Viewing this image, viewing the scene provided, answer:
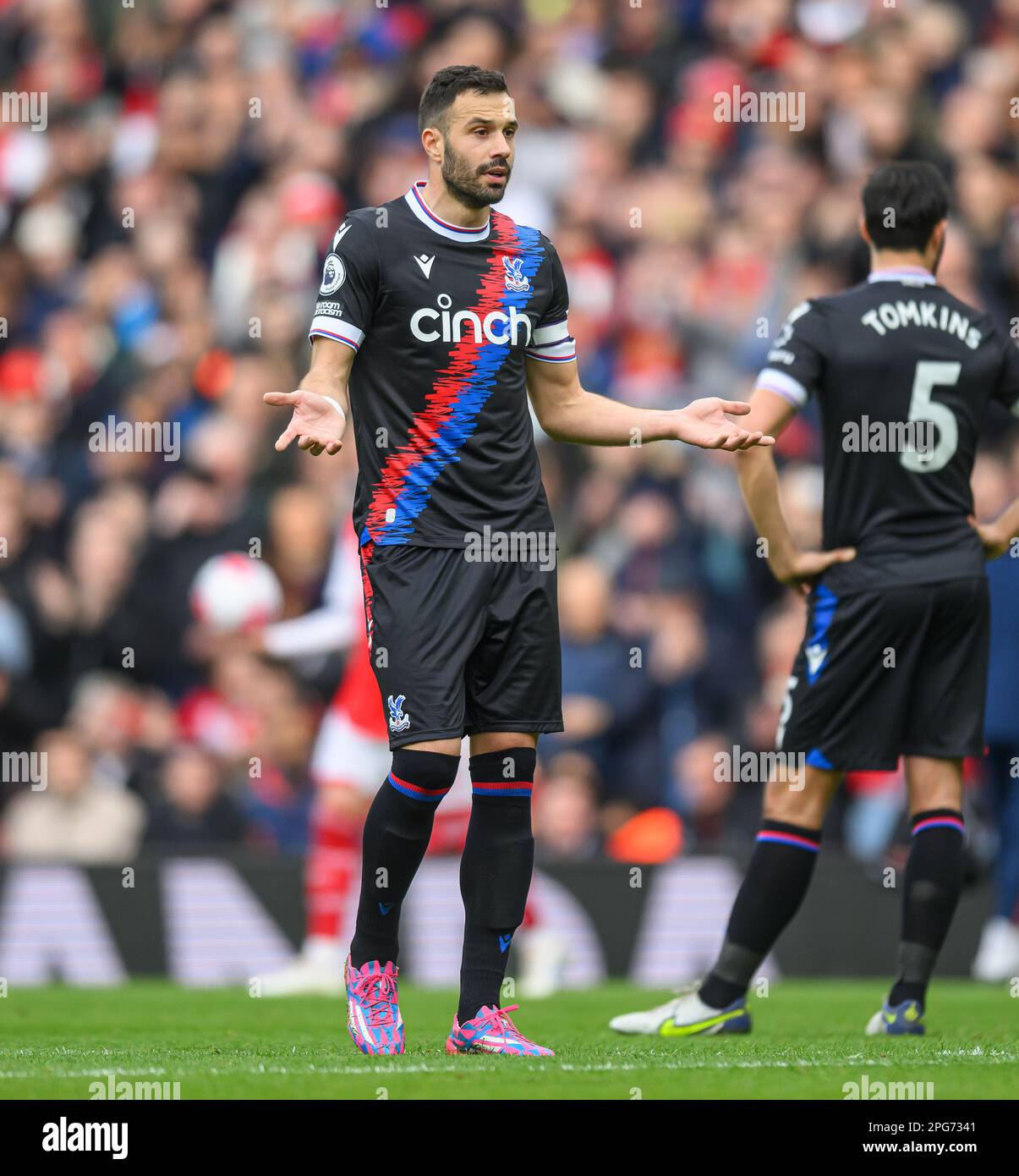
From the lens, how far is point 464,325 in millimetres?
5453

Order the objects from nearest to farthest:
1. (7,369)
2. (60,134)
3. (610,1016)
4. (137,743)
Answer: (610,1016) < (137,743) < (7,369) < (60,134)

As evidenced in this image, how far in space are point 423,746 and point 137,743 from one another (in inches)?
233

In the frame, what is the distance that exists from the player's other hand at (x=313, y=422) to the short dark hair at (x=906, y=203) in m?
2.15

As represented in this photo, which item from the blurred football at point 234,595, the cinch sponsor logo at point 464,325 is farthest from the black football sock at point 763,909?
the blurred football at point 234,595

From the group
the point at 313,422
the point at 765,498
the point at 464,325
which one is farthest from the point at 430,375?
the point at 765,498

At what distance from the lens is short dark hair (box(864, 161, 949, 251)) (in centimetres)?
631

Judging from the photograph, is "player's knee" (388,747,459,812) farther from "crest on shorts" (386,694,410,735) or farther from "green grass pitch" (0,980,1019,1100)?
"green grass pitch" (0,980,1019,1100)

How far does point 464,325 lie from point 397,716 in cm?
105

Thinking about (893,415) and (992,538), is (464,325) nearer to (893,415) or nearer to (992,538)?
(893,415)

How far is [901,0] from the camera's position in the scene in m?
12.9

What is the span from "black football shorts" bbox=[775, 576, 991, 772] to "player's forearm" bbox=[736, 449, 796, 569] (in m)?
0.26

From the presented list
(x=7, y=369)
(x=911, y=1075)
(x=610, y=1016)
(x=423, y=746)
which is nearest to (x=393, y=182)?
(x=7, y=369)
